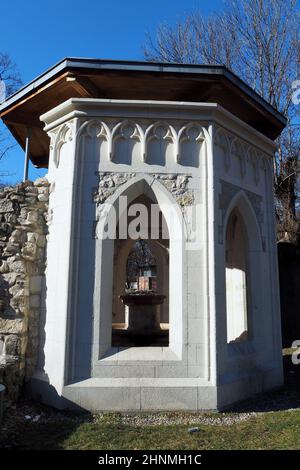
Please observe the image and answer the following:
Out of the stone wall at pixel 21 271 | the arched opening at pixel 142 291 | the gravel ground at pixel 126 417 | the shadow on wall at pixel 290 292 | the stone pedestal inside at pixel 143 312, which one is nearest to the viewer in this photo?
the gravel ground at pixel 126 417

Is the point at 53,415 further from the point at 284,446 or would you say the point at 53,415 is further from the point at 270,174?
the point at 270,174

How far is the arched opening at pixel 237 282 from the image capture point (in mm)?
6401

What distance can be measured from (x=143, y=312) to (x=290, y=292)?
431 cm

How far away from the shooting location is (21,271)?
17.5 ft

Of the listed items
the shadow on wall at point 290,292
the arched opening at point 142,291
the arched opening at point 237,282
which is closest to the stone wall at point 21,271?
the arched opening at point 142,291

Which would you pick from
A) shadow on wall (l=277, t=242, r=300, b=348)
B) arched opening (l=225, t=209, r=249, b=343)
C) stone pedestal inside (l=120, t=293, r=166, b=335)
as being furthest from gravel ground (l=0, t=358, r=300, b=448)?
shadow on wall (l=277, t=242, r=300, b=348)

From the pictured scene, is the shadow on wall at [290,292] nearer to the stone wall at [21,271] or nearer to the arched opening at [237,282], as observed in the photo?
the arched opening at [237,282]

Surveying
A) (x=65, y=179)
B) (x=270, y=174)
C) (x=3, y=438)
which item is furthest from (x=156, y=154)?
(x=3, y=438)

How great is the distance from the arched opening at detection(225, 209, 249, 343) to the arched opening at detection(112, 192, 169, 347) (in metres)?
1.40

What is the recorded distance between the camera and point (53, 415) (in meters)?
4.60

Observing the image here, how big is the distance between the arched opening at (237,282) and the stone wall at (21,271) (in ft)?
10.5
